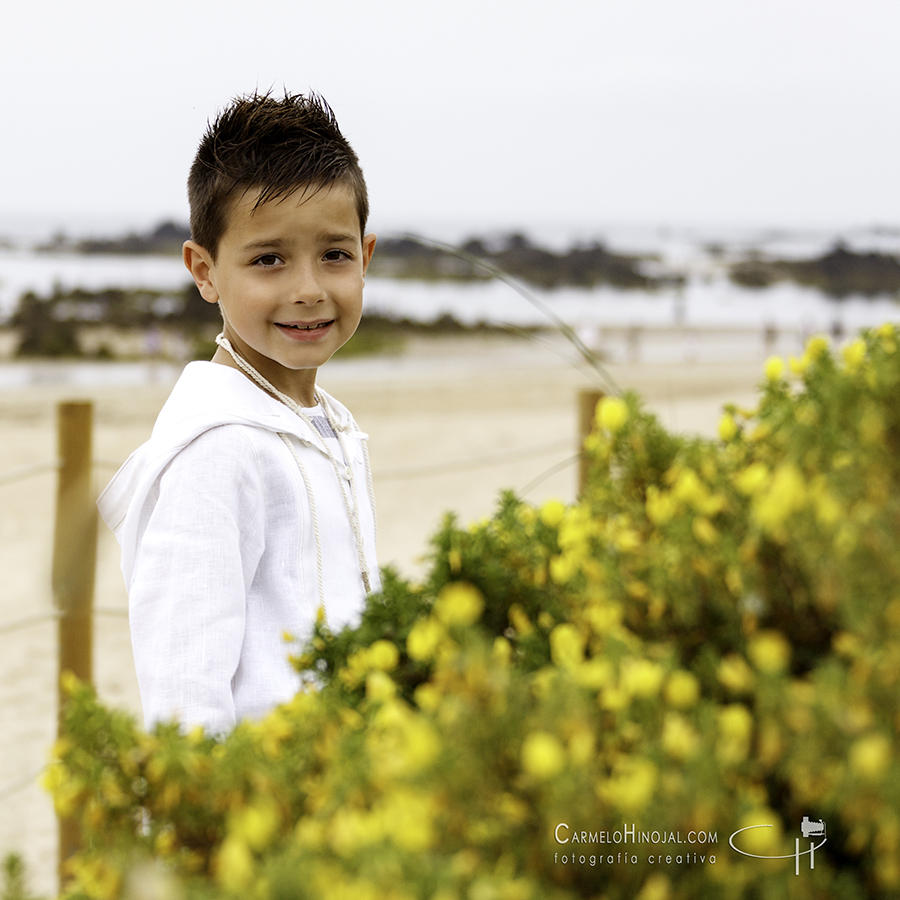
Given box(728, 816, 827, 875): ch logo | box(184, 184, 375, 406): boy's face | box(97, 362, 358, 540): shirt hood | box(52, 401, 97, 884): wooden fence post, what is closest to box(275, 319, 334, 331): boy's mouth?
box(184, 184, 375, 406): boy's face

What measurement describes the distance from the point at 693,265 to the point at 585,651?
4912 cm

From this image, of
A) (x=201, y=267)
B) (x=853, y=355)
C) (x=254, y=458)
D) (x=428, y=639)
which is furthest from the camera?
(x=201, y=267)

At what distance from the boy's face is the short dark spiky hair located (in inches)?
1.0

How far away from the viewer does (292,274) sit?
1.60m

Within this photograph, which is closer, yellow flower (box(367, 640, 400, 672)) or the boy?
yellow flower (box(367, 640, 400, 672))

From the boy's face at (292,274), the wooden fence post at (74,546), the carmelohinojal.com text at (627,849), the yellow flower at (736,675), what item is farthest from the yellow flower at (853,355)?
the wooden fence post at (74,546)

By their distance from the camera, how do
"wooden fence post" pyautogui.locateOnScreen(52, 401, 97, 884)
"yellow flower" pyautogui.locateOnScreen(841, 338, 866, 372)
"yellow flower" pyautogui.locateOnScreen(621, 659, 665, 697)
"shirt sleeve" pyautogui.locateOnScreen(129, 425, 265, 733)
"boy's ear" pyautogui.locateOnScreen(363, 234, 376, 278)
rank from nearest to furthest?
"yellow flower" pyautogui.locateOnScreen(621, 659, 665, 697), "yellow flower" pyautogui.locateOnScreen(841, 338, 866, 372), "shirt sleeve" pyautogui.locateOnScreen(129, 425, 265, 733), "boy's ear" pyautogui.locateOnScreen(363, 234, 376, 278), "wooden fence post" pyautogui.locateOnScreen(52, 401, 97, 884)

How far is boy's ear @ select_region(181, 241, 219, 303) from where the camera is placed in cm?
174

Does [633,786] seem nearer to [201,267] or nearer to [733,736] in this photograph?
[733,736]

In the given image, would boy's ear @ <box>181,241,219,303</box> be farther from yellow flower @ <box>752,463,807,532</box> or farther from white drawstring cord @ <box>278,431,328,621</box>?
yellow flower @ <box>752,463,807,532</box>

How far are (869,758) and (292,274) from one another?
1.28 meters

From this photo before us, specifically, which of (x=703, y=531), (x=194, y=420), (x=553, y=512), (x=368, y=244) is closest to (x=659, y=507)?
(x=703, y=531)

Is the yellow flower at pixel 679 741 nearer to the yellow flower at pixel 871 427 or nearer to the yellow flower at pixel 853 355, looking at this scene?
the yellow flower at pixel 871 427

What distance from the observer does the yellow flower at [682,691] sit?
610 millimetres
